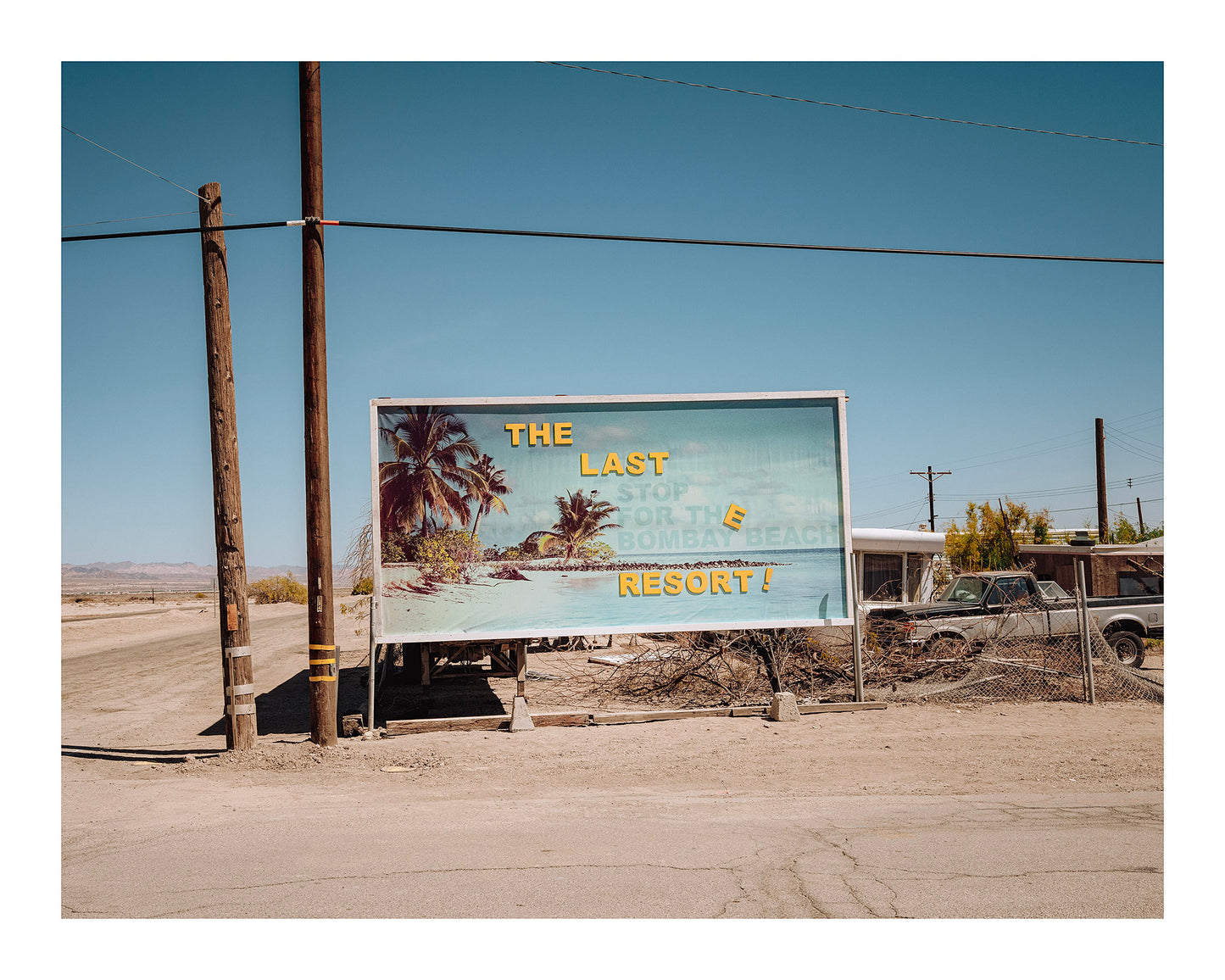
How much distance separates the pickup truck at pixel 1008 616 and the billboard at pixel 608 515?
2.00 m

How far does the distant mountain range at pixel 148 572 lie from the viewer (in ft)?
464

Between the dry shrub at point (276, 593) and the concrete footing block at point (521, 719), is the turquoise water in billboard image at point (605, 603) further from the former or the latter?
the dry shrub at point (276, 593)

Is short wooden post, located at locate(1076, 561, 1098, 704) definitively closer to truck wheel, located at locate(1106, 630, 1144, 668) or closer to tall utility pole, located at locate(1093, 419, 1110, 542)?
truck wheel, located at locate(1106, 630, 1144, 668)

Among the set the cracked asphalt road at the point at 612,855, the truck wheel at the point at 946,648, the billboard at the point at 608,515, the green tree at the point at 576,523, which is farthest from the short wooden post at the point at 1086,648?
the green tree at the point at 576,523

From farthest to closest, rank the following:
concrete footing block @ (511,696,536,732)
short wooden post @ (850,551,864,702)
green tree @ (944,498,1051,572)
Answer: green tree @ (944,498,1051,572) → short wooden post @ (850,551,864,702) → concrete footing block @ (511,696,536,732)

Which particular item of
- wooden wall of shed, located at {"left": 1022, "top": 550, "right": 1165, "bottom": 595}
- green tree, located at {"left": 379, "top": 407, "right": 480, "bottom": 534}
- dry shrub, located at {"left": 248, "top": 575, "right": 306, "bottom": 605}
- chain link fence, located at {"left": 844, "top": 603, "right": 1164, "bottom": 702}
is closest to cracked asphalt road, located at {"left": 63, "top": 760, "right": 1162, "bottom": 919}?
green tree, located at {"left": 379, "top": 407, "right": 480, "bottom": 534}

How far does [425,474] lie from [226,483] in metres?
2.66

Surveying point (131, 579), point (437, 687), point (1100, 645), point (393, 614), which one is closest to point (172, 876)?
point (393, 614)

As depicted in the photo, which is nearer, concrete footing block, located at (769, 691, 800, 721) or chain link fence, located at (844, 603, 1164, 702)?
concrete footing block, located at (769, 691, 800, 721)

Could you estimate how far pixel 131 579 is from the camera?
16362 cm

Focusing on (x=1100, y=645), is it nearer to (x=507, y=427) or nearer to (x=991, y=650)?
(x=991, y=650)

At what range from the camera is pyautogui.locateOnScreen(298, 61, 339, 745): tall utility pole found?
9906 millimetres

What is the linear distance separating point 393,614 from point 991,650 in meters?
8.72

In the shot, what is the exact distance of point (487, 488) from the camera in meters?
12.0
